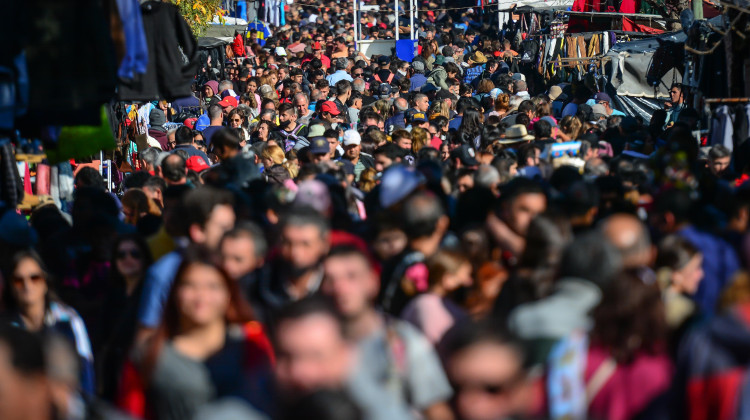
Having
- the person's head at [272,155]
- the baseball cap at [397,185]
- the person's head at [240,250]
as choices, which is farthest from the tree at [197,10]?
the person's head at [240,250]

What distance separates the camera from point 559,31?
76.6 feet

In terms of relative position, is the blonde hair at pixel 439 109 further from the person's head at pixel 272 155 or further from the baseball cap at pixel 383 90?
the baseball cap at pixel 383 90

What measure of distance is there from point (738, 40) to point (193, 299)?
873 centimetres

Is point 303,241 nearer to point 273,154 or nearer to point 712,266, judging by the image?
point 712,266

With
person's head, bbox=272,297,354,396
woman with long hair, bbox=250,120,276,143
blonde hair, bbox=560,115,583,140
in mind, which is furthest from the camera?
woman with long hair, bbox=250,120,276,143

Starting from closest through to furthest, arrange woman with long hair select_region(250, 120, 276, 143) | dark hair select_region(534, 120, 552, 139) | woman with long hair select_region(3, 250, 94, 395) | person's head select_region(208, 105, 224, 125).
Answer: woman with long hair select_region(3, 250, 94, 395) → dark hair select_region(534, 120, 552, 139) → woman with long hair select_region(250, 120, 276, 143) → person's head select_region(208, 105, 224, 125)

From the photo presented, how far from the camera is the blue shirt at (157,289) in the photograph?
4.52 m

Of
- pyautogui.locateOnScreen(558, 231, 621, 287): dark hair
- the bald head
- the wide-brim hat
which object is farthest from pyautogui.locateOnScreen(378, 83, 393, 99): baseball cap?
pyautogui.locateOnScreen(558, 231, 621, 287): dark hair

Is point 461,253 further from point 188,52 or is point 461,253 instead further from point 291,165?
point 291,165

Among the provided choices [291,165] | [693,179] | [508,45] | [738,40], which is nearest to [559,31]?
[508,45]

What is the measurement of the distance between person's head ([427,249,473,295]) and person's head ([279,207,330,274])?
52 cm

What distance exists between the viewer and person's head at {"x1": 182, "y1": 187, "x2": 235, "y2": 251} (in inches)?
210

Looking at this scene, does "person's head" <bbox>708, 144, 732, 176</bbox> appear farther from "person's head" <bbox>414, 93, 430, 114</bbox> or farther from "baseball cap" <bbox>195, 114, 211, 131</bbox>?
"baseball cap" <bbox>195, 114, 211, 131</bbox>

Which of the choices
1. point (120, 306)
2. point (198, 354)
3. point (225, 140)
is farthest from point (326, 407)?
point (225, 140)
